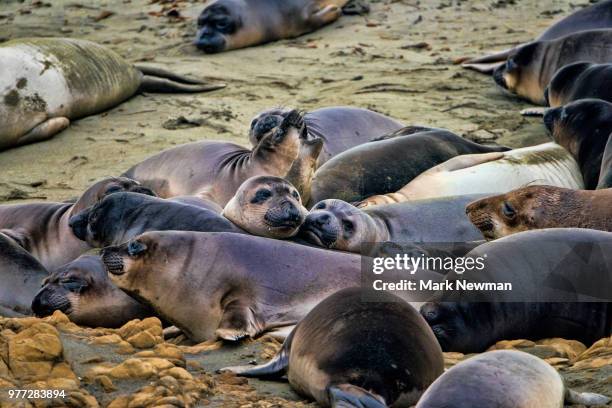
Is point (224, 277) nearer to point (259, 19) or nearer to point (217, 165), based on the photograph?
→ point (217, 165)

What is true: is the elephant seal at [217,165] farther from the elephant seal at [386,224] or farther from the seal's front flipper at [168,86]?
Result: the seal's front flipper at [168,86]

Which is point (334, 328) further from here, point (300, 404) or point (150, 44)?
point (150, 44)

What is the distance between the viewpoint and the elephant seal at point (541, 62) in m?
9.40

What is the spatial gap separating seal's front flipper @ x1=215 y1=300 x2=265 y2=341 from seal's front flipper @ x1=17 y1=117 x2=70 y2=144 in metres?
4.40

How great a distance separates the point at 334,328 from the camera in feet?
12.9

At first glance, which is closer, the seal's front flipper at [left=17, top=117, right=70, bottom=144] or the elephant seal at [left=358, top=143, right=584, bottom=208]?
the elephant seal at [left=358, top=143, right=584, bottom=208]

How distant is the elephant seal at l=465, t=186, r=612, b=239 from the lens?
17.4 feet

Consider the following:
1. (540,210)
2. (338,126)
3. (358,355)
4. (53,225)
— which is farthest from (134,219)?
(338,126)

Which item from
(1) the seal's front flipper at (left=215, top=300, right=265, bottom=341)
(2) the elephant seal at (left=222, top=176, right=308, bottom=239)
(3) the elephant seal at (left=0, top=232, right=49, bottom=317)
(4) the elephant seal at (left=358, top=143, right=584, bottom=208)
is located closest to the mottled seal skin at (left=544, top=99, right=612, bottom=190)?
(4) the elephant seal at (left=358, top=143, right=584, bottom=208)

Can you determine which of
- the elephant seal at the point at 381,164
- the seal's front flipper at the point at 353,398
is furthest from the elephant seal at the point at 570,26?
the seal's front flipper at the point at 353,398

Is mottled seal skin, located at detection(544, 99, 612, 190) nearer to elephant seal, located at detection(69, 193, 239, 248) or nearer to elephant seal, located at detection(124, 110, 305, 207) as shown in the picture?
elephant seal, located at detection(124, 110, 305, 207)

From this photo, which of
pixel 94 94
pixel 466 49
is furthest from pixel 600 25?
pixel 94 94

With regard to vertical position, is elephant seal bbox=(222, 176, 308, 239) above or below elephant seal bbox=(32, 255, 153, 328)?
above

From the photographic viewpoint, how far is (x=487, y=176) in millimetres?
6508
